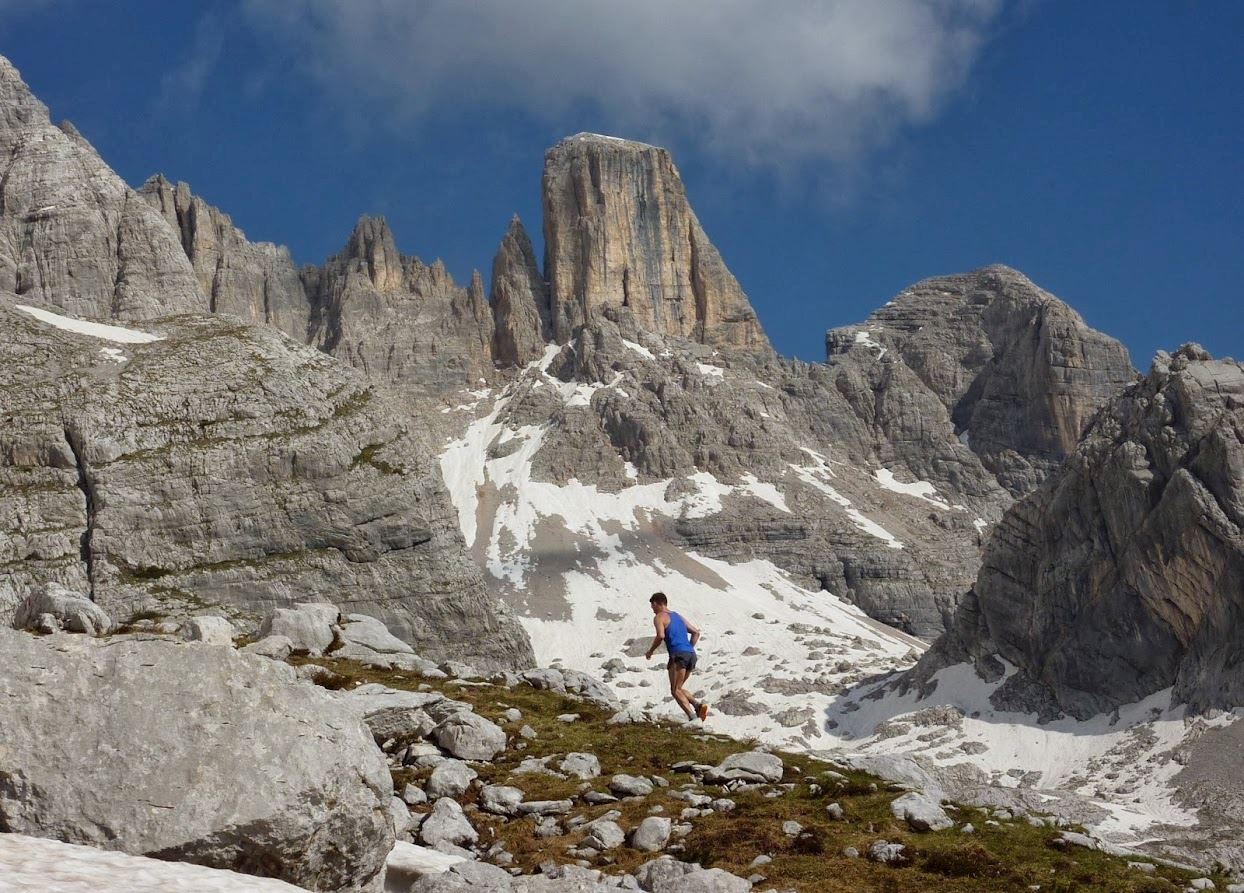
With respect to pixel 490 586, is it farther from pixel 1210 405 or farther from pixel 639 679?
pixel 1210 405

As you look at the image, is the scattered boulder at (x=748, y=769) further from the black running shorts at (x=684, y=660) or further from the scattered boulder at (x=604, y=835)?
the scattered boulder at (x=604, y=835)

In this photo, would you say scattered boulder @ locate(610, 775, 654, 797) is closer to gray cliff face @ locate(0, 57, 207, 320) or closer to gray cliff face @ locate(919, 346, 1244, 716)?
gray cliff face @ locate(919, 346, 1244, 716)

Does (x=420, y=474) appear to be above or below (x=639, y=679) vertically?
above

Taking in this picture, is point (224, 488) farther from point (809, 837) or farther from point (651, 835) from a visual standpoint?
point (809, 837)

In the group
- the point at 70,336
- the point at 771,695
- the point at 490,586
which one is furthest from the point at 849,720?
the point at 70,336

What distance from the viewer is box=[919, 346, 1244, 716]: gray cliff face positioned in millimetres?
→ 90938

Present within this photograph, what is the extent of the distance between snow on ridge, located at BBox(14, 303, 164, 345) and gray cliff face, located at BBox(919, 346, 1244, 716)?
7462 centimetres

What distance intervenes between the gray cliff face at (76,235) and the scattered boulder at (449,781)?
138912 mm

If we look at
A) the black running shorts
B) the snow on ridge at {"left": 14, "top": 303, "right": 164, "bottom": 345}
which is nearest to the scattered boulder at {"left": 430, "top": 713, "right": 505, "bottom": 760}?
the black running shorts

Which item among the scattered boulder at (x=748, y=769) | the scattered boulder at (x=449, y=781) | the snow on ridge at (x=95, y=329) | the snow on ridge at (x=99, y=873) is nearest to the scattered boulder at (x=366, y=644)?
the scattered boulder at (x=449, y=781)

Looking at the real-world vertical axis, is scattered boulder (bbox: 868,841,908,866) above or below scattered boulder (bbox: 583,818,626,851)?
below

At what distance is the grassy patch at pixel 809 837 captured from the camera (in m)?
15.5

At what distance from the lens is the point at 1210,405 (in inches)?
3898

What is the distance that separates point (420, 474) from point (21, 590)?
28.4 metres
